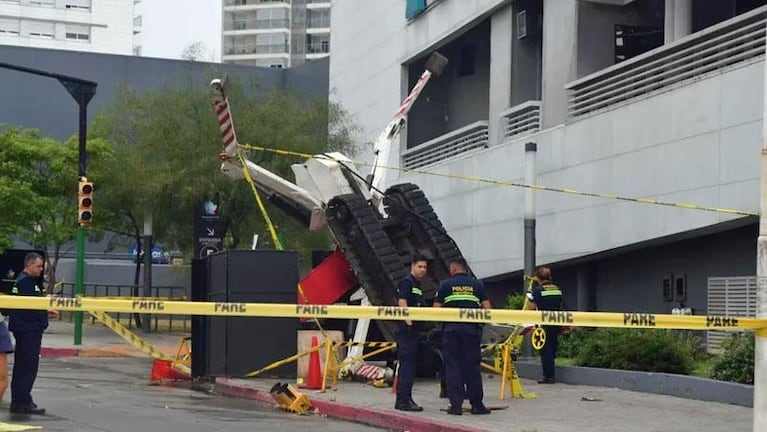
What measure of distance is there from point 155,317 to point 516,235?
46.1ft

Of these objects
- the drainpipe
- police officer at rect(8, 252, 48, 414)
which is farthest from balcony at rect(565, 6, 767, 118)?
police officer at rect(8, 252, 48, 414)

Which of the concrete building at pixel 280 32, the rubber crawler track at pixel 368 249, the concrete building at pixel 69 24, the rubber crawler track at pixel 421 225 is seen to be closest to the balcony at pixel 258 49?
the concrete building at pixel 280 32

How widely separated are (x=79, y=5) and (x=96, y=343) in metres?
87.8

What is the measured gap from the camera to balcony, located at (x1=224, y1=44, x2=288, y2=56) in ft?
397

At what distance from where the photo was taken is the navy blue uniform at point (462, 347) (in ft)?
44.2

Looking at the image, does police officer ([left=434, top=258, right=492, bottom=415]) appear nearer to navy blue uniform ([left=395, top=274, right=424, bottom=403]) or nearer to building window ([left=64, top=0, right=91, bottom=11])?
Result: navy blue uniform ([left=395, top=274, right=424, bottom=403])

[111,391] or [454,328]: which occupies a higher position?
[454,328]

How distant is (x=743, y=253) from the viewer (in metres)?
19.5

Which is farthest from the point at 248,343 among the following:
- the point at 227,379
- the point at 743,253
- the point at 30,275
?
the point at 743,253

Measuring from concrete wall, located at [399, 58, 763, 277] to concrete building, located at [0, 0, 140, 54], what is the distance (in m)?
85.0

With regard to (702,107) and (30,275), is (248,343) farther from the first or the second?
(702,107)

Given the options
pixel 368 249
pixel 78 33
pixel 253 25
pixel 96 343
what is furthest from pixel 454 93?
pixel 253 25

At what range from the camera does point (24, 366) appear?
520 inches

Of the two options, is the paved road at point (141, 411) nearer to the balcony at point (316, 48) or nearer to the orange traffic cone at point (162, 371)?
the orange traffic cone at point (162, 371)
